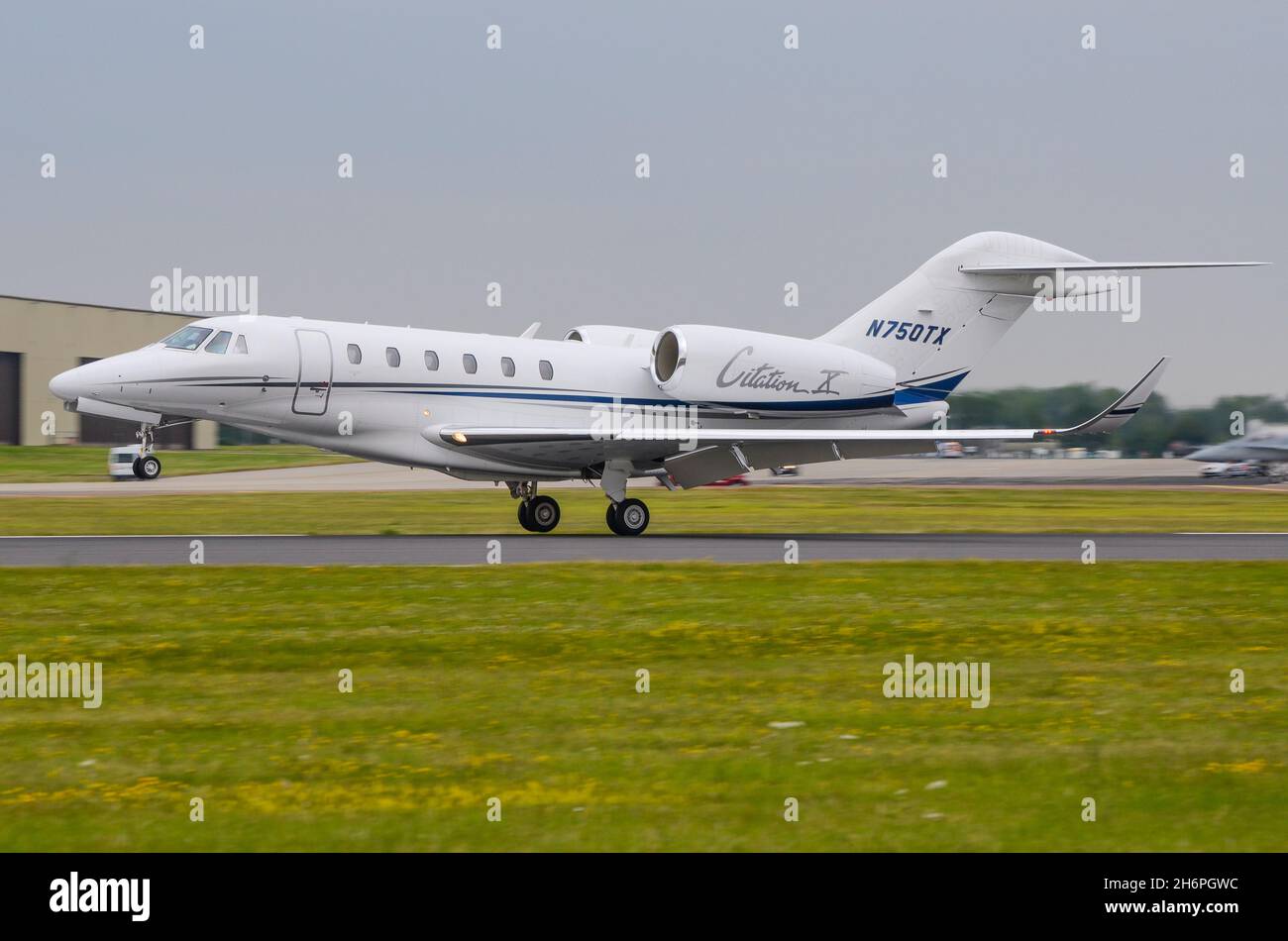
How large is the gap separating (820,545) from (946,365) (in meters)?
7.02

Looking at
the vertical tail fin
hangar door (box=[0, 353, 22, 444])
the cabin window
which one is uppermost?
hangar door (box=[0, 353, 22, 444])

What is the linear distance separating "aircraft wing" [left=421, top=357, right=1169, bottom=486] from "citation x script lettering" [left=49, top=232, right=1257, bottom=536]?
41mm

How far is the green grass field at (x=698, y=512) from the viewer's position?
29453 millimetres

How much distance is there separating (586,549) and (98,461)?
145ft

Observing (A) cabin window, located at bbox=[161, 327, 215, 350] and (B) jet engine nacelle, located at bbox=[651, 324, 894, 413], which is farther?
(B) jet engine nacelle, located at bbox=[651, 324, 894, 413]

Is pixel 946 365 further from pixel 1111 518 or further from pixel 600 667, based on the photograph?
pixel 600 667

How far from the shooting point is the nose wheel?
85.9 ft

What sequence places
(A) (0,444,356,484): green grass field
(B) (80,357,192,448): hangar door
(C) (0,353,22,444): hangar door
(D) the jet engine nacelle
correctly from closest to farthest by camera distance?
1. (D) the jet engine nacelle
2. (A) (0,444,356,484): green grass field
3. (C) (0,353,22,444): hangar door
4. (B) (80,357,192,448): hangar door

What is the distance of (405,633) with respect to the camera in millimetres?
13172

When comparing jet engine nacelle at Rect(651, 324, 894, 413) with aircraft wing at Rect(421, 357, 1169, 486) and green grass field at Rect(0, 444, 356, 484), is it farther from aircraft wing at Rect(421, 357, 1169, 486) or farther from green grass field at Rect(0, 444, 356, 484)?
green grass field at Rect(0, 444, 356, 484)

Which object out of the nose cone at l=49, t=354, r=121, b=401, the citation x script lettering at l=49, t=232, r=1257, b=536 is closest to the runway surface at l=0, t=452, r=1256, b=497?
the citation x script lettering at l=49, t=232, r=1257, b=536

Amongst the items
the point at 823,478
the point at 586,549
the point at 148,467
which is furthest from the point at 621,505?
the point at 823,478

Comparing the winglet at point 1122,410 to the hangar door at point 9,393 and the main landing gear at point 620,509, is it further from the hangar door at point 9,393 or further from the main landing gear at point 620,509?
the hangar door at point 9,393
